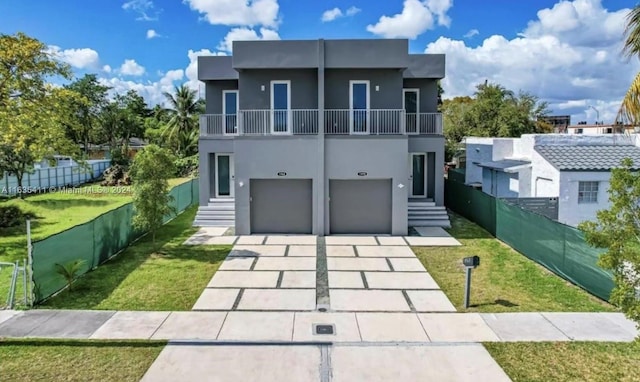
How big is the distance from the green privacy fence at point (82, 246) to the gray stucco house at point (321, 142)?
4073mm

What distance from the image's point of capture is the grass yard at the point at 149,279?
923 centimetres

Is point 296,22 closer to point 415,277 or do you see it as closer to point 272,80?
point 272,80

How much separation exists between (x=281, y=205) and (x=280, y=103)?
4123 millimetres

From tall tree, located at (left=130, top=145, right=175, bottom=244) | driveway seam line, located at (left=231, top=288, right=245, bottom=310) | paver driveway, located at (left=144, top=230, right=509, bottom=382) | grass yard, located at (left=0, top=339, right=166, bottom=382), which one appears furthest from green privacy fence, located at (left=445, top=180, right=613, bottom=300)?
tall tree, located at (left=130, top=145, right=175, bottom=244)

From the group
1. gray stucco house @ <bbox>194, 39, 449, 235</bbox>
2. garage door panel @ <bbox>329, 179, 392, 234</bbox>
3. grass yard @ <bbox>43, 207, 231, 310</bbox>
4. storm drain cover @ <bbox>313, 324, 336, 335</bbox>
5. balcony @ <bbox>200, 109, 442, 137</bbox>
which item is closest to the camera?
storm drain cover @ <bbox>313, 324, 336, 335</bbox>

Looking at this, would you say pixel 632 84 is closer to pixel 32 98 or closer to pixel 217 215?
pixel 217 215

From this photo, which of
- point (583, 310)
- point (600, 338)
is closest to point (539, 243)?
point (583, 310)

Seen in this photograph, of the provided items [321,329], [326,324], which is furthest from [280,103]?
[321,329]

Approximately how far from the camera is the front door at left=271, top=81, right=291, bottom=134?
17.4 meters

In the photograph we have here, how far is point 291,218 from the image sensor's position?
55.0 feet

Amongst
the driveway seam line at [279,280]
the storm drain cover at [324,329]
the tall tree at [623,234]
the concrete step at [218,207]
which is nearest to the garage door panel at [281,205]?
the concrete step at [218,207]

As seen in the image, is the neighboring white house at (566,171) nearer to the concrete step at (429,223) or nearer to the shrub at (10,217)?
the concrete step at (429,223)

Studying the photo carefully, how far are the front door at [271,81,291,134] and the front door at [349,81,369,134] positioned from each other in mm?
2484

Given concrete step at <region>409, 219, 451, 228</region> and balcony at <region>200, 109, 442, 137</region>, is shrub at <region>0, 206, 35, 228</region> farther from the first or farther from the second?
concrete step at <region>409, 219, 451, 228</region>
